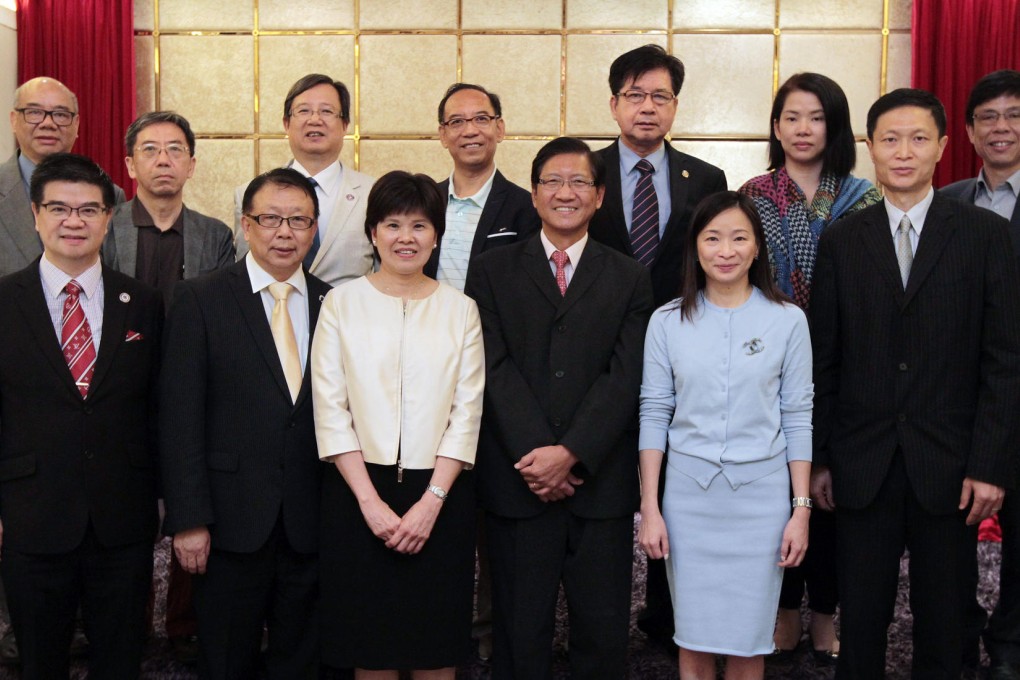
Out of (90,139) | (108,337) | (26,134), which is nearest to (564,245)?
(108,337)

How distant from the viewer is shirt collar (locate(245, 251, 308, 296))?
8.27 feet

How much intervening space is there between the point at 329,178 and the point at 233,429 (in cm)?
112

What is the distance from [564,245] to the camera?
8.68 ft

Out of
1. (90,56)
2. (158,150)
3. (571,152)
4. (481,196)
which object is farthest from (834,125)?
(90,56)

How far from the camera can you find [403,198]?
8.14 ft

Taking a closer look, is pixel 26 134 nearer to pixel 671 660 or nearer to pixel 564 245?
pixel 564 245

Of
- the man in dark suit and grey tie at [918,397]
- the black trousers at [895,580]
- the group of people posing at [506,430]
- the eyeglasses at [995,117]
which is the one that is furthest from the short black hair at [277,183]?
the eyeglasses at [995,117]

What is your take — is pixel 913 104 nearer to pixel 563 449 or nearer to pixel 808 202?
pixel 808 202

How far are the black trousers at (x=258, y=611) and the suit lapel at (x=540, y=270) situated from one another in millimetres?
898

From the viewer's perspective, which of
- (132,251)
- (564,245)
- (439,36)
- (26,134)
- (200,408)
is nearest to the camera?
(200,408)

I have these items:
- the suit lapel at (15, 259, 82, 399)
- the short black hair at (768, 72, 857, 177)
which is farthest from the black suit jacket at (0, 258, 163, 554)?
the short black hair at (768, 72, 857, 177)

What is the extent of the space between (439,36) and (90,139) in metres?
→ 2.21

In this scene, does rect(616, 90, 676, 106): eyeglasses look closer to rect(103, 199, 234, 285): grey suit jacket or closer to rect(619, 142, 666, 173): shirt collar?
rect(619, 142, 666, 173): shirt collar

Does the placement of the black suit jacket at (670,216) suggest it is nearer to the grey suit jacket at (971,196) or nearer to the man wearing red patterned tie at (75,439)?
the grey suit jacket at (971,196)
